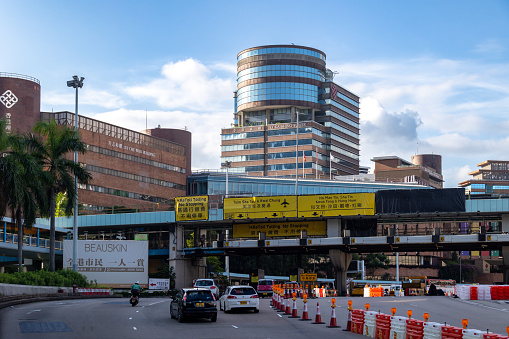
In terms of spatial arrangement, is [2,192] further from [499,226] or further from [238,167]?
[238,167]

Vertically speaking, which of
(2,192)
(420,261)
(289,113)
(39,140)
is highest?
(289,113)

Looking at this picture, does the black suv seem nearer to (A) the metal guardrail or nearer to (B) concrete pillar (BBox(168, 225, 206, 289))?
(A) the metal guardrail

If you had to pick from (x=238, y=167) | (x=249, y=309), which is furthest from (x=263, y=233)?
(x=238, y=167)

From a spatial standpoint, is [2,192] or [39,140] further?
[39,140]

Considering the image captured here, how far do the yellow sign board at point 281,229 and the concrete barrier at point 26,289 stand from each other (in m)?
21.2

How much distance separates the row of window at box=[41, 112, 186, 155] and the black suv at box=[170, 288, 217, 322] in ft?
291

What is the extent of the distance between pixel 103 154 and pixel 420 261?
7090 centimetres

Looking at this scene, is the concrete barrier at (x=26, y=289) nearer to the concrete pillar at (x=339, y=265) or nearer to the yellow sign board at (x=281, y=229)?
the yellow sign board at (x=281, y=229)

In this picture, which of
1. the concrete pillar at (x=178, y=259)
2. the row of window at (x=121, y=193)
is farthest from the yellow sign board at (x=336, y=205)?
the row of window at (x=121, y=193)

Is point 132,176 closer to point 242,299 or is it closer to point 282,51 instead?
point 282,51

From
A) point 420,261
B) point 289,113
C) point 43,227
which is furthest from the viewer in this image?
→ point 289,113

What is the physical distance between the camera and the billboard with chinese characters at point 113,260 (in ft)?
240

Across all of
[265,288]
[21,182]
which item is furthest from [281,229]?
[21,182]

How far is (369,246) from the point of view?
236 feet
